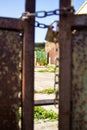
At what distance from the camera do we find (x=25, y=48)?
3406 mm

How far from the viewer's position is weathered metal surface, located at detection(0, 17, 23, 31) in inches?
133

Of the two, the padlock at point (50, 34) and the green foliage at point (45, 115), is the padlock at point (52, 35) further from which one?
the green foliage at point (45, 115)

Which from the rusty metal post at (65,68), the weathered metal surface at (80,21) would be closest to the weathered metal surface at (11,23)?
the rusty metal post at (65,68)

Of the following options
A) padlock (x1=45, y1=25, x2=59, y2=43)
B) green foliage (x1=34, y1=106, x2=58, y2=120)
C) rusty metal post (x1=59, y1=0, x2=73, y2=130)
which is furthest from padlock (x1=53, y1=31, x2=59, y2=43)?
green foliage (x1=34, y1=106, x2=58, y2=120)

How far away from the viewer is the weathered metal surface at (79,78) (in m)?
3.44

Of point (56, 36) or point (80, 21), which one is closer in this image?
point (80, 21)

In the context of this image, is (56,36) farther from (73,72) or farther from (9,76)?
(9,76)

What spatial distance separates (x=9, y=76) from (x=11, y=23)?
49 cm

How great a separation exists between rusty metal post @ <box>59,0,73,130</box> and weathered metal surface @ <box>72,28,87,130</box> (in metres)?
0.06

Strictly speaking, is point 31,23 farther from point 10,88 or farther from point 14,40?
point 10,88

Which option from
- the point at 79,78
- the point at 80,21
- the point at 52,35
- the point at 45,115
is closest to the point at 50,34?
the point at 52,35

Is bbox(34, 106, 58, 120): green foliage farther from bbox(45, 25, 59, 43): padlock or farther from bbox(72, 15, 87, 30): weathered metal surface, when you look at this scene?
bbox(72, 15, 87, 30): weathered metal surface

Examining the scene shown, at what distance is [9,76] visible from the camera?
344cm

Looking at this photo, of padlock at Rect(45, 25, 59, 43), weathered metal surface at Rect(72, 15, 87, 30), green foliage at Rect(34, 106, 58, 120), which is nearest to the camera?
weathered metal surface at Rect(72, 15, 87, 30)
